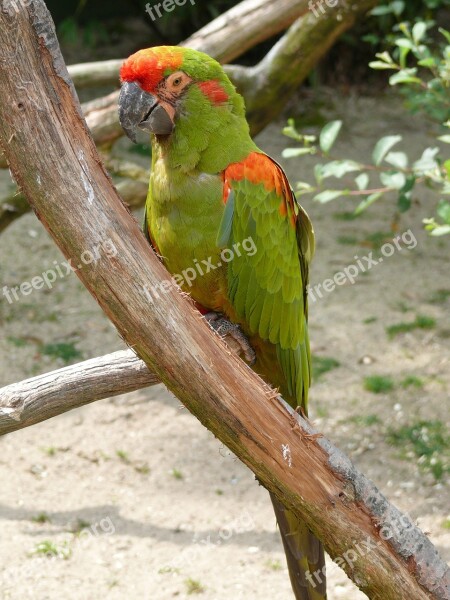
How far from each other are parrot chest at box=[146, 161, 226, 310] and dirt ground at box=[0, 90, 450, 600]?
118 cm

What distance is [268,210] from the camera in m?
2.62

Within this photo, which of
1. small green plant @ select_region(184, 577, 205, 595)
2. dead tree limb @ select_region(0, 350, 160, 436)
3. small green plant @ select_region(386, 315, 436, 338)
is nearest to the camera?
dead tree limb @ select_region(0, 350, 160, 436)

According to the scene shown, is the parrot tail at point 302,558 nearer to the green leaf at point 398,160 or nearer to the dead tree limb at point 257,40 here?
the green leaf at point 398,160

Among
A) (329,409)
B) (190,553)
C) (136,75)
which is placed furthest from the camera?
(329,409)

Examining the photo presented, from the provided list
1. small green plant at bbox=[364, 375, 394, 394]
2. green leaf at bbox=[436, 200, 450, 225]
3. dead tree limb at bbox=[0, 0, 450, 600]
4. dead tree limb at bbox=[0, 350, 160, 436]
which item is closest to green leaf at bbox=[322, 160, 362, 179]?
green leaf at bbox=[436, 200, 450, 225]

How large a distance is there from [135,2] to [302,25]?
4.66 meters

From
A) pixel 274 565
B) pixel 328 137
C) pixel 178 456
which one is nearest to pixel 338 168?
pixel 328 137

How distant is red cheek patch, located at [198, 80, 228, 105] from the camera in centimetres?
252

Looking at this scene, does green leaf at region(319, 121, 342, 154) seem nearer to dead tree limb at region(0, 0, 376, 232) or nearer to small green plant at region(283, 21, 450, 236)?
small green plant at region(283, 21, 450, 236)

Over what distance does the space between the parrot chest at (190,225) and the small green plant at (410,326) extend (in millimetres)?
2598

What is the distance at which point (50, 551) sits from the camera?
11.5ft

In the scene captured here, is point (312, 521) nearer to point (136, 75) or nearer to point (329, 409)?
point (136, 75)

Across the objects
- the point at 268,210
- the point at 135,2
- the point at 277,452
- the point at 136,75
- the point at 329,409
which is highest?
the point at 136,75

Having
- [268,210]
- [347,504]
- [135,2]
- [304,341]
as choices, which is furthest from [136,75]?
[135,2]
